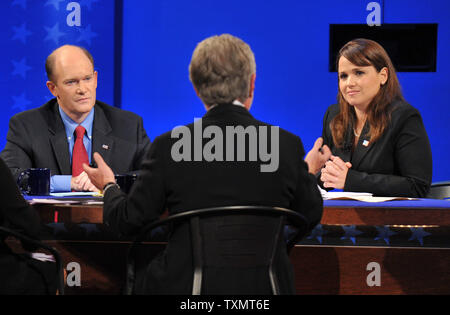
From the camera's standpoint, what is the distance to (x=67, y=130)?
2957 millimetres

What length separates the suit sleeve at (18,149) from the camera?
2789 mm

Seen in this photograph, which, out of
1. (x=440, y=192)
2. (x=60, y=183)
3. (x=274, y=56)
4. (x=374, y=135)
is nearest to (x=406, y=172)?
(x=374, y=135)

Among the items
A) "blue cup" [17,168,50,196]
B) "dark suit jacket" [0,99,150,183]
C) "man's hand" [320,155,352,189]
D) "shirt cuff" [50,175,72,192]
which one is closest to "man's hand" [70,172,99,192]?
"shirt cuff" [50,175,72,192]

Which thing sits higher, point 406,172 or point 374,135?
point 374,135

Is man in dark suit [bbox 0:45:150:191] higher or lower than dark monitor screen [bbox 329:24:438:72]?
lower

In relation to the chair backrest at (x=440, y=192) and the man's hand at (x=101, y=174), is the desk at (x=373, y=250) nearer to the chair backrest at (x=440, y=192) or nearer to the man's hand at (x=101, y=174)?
the man's hand at (x=101, y=174)

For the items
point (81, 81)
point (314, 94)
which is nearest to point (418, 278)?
point (81, 81)

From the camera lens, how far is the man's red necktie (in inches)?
113

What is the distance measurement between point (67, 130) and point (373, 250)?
1.79 m

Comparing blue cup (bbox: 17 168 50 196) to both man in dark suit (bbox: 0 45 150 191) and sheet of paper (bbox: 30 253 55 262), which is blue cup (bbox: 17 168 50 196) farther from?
man in dark suit (bbox: 0 45 150 191)

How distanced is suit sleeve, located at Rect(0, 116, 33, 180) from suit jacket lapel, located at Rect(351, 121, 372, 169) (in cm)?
170

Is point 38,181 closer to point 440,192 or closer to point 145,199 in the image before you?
point 145,199

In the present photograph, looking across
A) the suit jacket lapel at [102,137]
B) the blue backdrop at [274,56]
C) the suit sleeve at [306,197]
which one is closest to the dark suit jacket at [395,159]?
the suit sleeve at [306,197]
